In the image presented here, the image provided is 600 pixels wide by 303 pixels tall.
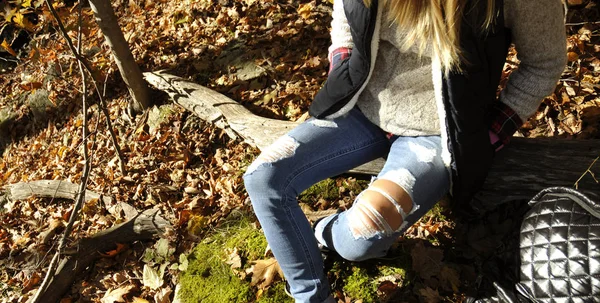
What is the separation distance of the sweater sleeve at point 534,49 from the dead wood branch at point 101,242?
2.52 meters

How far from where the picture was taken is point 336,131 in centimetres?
245

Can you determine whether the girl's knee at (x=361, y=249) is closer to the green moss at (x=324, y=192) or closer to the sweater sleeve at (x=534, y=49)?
the green moss at (x=324, y=192)

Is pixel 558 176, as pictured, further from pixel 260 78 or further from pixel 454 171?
pixel 260 78

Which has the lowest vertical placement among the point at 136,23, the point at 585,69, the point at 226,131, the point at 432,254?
the point at 432,254

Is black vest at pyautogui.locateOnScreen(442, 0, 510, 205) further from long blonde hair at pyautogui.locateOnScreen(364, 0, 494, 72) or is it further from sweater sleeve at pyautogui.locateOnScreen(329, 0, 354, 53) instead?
sweater sleeve at pyautogui.locateOnScreen(329, 0, 354, 53)

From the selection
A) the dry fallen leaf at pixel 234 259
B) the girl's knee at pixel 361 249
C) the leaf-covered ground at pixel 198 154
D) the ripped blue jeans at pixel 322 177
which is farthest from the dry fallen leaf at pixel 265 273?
the girl's knee at pixel 361 249

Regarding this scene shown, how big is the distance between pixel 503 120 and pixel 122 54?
3427 millimetres

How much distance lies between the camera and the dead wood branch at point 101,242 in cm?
326

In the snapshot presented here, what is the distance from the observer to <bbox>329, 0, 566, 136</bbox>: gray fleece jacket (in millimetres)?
1886

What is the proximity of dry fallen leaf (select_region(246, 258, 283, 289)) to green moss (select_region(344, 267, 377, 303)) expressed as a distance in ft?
1.41

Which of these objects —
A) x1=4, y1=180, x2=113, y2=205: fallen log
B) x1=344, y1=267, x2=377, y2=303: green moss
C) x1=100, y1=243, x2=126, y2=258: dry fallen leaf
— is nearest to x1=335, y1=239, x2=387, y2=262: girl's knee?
x1=344, y1=267, x2=377, y2=303: green moss

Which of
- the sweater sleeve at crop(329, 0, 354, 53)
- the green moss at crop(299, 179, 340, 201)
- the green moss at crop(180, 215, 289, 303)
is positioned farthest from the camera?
the green moss at crop(299, 179, 340, 201)

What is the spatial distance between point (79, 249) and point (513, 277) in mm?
3009

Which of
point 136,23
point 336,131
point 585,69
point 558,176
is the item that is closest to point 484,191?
point 558,176
